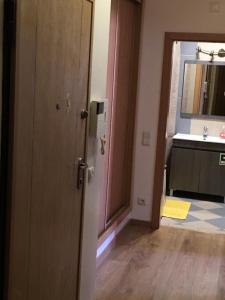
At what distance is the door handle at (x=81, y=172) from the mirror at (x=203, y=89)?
4446 millimetres

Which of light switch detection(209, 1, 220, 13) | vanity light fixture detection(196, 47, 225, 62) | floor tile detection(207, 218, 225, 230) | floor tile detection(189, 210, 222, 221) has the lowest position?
floor tile detection(207, 218, 225, 230)

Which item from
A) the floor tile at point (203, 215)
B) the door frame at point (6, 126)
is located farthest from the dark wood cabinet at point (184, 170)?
the door frame at point (6, 126)

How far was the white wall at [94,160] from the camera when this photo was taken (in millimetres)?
2420

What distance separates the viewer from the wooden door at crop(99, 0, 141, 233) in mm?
3764

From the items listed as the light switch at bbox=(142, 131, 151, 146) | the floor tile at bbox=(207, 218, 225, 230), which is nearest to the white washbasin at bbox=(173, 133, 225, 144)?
the floor tile at bbox=(207, 218, 225, 230)

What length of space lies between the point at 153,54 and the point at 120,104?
0.70 metres

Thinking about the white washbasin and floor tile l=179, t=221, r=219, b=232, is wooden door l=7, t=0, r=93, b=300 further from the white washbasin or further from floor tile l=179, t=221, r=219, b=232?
the white washbasin

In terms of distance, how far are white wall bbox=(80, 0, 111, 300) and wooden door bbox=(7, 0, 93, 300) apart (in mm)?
136

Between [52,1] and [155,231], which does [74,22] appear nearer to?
[52,1]

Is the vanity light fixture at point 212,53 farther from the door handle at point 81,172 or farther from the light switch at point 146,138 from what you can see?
the door handle at point 81,172

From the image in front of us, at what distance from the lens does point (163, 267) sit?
3.71 m

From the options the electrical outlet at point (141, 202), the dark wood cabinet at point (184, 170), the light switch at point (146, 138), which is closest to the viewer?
the light switch at point (146, 138)

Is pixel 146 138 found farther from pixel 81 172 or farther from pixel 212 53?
pixel 212 53

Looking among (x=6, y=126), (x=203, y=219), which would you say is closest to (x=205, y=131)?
(x=203, y=219)
